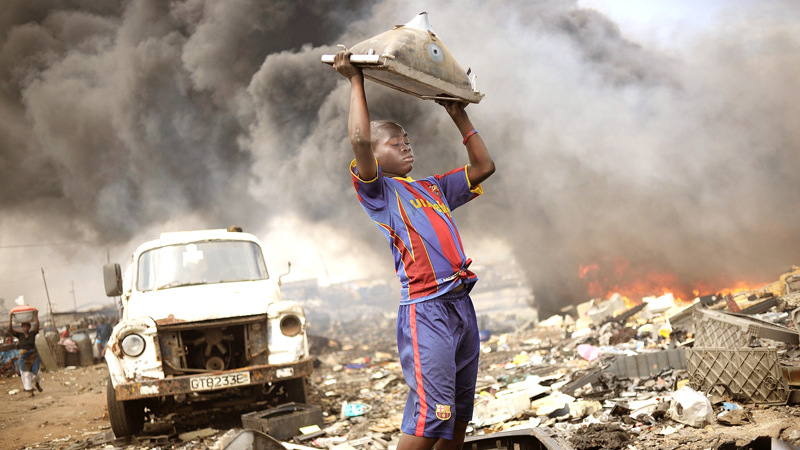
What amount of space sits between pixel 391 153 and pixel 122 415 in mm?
4199

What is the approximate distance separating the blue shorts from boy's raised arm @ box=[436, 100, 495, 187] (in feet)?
2.03

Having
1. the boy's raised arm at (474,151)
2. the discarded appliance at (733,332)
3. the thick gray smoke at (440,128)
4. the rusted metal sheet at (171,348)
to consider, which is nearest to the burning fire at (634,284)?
the thick gray smoke at (440,128)

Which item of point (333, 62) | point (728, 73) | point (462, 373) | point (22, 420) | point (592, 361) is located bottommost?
point (592, 361)

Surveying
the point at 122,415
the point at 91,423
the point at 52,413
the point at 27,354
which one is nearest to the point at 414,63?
the point at 122,415

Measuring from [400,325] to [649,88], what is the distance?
14.6 metres

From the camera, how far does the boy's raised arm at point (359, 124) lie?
188 cm

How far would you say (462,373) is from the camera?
1.99 meters

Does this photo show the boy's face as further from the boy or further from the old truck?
the old truck

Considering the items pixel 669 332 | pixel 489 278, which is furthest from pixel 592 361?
pixel 489 278

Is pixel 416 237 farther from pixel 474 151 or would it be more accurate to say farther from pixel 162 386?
pixel 162 386

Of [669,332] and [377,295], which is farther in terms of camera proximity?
[377,295]

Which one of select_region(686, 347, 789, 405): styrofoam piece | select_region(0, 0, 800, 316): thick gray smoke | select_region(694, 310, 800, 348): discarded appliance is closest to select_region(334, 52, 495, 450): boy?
select_region(686, 347, 789, 405): styrofoam piece

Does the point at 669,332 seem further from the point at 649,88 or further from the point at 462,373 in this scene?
the point at 649,88

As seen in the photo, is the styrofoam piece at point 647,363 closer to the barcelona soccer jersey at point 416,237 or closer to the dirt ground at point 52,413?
the barcelona soccer jersey at point 416,237
